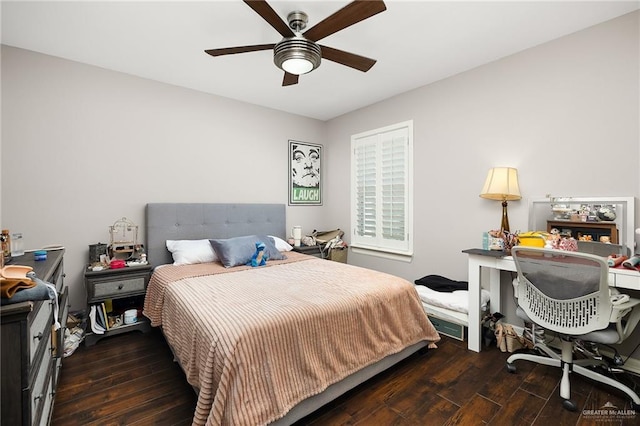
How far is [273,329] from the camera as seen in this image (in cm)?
157

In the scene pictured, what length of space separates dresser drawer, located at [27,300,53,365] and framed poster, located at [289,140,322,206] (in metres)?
3.15

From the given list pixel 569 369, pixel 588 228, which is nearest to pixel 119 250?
pixel 569 369

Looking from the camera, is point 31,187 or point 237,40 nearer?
point 237,40

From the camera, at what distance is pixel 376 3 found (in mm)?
1567

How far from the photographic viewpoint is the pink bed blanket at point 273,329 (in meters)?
1.41

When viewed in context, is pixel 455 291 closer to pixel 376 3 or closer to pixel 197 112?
pixel 376 3

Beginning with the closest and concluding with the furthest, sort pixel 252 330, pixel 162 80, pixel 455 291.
Answer: pixel 252 330 → pixel 455 291 → pixel 162 80

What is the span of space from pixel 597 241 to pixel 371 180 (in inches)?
95.6

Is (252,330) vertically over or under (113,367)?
over

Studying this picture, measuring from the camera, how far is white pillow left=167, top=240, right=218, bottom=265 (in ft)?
9.95

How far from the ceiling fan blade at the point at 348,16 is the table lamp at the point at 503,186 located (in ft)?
5.98

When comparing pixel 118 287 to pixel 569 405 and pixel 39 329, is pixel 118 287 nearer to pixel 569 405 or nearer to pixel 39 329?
pixel 39 329

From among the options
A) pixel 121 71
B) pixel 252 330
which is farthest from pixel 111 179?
pixel 252 330

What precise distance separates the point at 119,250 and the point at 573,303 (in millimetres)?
3785
